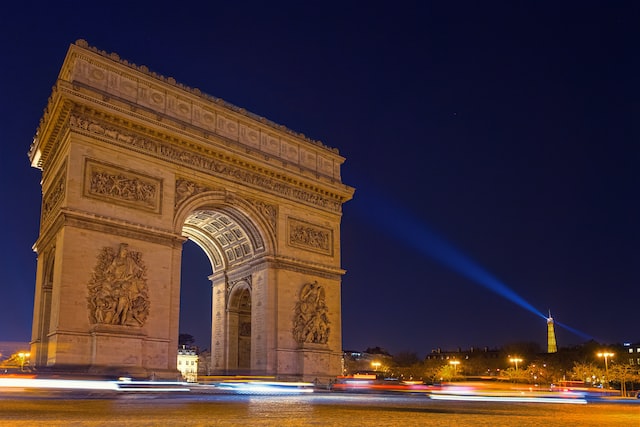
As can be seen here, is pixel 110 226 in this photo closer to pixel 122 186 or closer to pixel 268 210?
pixel 122 186

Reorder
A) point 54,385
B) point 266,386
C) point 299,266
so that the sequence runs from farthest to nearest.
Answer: point 299,266 → point 266,386 → point 54,385

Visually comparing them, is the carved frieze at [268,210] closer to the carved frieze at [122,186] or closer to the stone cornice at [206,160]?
the stone cornice at [206,160]

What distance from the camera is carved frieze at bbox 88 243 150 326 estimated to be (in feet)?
72.6

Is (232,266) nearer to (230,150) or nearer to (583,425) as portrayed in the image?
(230,150)

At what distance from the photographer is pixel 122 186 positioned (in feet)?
78.8

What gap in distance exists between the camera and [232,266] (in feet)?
105

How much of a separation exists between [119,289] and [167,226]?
11.4 ft

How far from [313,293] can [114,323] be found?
10.6 meters

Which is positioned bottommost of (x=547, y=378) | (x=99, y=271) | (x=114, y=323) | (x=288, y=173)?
(x=547, y=378)

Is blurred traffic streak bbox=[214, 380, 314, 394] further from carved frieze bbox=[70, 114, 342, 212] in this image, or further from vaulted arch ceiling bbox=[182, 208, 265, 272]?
carved frieze bbox=[70, 114, 342, 212]

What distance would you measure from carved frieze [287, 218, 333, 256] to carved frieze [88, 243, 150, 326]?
28.1 feet

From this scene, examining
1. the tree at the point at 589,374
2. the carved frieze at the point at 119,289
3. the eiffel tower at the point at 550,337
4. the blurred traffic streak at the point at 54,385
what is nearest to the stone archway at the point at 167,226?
the carved frieze at the point at 119,289

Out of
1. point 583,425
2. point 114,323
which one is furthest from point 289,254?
point 583,425

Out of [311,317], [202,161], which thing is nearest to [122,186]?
[202,161]
